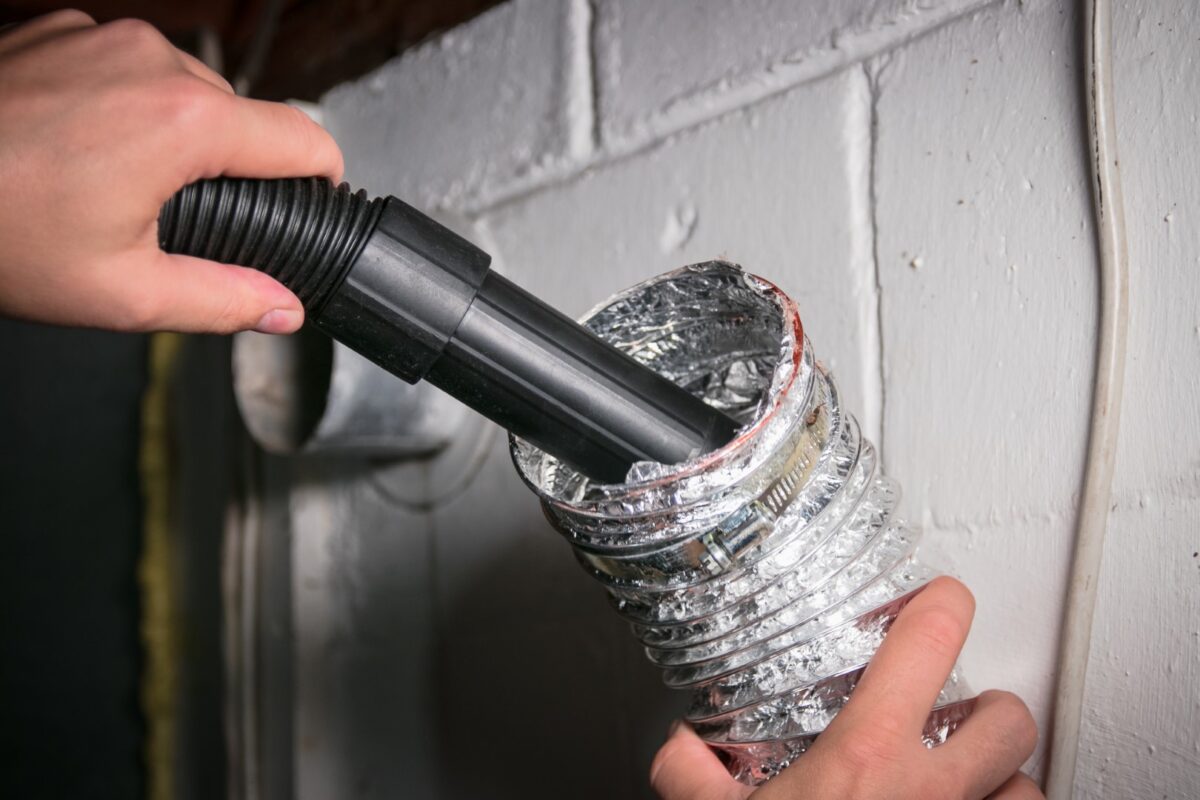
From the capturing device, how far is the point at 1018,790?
0.57m

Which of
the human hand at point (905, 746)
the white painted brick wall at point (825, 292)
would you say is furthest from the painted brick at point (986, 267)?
the human hand at point (905, 746)

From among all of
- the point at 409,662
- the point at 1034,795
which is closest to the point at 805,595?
the point at 1034,795

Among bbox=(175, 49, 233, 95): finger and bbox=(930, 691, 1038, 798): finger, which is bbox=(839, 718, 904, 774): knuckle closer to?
bbox=(930, 691, 1038, 798): finger

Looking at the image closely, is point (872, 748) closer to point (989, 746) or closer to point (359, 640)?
point (989, 746)

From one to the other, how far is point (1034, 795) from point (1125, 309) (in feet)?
0.95

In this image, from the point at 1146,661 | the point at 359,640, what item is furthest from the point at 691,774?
the point at 359,640

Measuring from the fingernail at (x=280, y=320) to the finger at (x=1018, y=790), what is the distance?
47 centimetres

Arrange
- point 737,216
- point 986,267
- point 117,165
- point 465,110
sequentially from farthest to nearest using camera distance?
point 465,110 → point 737,216 → point 986,267 → point 117,165

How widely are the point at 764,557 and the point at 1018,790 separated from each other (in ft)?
0.68

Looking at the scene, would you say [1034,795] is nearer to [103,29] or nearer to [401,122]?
[103,29]

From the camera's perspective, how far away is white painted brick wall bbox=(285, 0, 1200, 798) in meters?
0.60

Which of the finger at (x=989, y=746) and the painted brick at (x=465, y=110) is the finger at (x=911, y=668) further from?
the painted brick at (x=465, y=110)

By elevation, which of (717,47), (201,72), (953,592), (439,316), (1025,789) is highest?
(717,47)

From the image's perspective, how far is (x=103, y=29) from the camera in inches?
18.4
